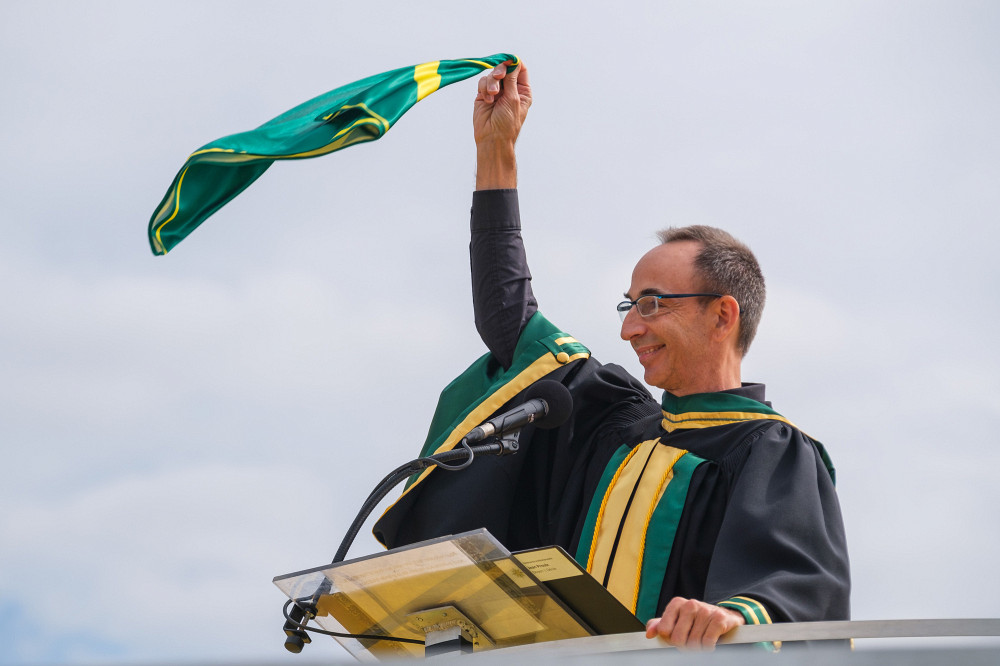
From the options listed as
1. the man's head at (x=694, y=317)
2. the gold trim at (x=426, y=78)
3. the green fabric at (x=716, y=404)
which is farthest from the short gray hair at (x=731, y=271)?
the gold trim at (x=426, y=78)

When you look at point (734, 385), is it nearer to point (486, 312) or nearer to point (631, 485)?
point (631, 485)

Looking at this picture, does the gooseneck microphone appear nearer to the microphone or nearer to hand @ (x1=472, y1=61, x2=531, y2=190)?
the microphone

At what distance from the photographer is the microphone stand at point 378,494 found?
273cm

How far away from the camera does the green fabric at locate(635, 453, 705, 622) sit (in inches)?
136

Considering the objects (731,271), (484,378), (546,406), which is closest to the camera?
(546,406)

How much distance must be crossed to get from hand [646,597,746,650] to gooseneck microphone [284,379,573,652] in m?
0.63

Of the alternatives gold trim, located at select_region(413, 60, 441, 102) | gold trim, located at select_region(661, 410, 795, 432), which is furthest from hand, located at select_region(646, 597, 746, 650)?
gold trim, located at select_region(413, 60, 441, 102)

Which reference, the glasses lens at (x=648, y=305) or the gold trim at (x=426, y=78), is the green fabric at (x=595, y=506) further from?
the gold trim at (x=426, y=78)

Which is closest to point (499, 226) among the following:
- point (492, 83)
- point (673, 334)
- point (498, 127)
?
point (498, 127)

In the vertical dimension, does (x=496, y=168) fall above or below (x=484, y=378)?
above

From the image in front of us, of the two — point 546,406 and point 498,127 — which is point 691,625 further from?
point 498,127

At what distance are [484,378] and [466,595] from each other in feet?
5.36

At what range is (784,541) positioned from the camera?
3.07 metres

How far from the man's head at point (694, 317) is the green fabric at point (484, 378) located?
0.25 m
